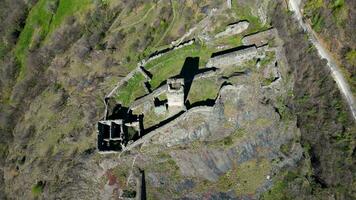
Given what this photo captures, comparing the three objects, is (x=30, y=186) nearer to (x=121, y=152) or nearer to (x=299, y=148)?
(x=121, y=152)

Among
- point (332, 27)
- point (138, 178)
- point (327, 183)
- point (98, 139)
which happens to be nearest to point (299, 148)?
point (327, 183)

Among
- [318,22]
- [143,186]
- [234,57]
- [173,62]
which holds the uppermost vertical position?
[318,22]

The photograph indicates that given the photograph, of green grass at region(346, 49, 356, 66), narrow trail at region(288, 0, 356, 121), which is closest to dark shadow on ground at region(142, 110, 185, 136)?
narrow trail at region(288, 0, 356, 121)

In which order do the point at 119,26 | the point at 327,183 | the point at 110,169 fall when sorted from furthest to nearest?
1. the point at 119,26
2. the point at 110,169
3. the point at 327,183

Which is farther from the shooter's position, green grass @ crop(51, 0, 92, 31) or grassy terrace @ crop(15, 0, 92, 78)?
grassy terrace @ crop(15, 0, 92, 78)

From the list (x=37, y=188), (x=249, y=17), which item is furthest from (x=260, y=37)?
(x=37, y=188)

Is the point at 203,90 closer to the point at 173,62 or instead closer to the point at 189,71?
the point at 189,71

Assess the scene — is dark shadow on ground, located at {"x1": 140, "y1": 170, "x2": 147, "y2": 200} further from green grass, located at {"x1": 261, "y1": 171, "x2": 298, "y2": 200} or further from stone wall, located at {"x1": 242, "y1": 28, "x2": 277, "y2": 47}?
stone wall, located at {"x1": 242, "y1": 28, "x2": 277, "y2": 47}
